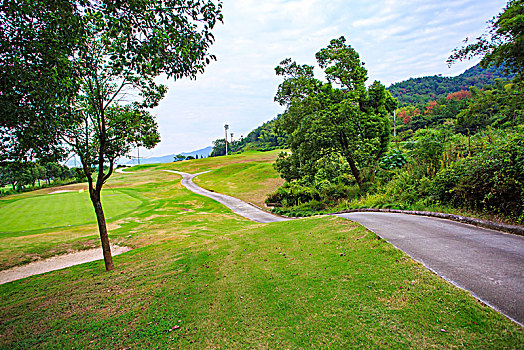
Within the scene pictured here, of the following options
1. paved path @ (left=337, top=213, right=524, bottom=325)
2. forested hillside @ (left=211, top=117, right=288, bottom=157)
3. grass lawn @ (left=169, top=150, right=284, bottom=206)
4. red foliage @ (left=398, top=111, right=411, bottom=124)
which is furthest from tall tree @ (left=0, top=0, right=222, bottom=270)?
forested hillside @ (left=211, top=117, right=288, bottom=157)

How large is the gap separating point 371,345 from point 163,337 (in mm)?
2719

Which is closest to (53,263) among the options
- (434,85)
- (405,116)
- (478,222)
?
(478,222)

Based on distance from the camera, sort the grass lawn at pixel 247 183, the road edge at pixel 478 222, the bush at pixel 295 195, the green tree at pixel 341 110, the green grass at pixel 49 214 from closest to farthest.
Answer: the road edge at pixel 478 222 → the green grass at pixel 49 214 → the green tree at pixel 341 110 → the bush at pixel 295 195 → the grass lawn at pixel 247 183

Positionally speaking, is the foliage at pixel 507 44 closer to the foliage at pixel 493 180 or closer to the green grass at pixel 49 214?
the foliage at pixel 493 180

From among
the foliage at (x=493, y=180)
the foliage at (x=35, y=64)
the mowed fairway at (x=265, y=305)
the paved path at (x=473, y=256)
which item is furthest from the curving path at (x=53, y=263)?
the foliage at (x=493, y=180)

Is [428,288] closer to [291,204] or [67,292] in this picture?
[67,292]

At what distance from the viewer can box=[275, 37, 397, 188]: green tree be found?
16.4 metres

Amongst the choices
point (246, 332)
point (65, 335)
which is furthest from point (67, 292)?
point (246, 332)

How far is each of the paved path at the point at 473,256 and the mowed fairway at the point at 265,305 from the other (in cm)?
32

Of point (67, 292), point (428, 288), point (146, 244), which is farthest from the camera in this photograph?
point (146, 244)

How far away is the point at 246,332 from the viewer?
11.2 ft

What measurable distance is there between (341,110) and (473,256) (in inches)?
503

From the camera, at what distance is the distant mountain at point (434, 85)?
8979cm

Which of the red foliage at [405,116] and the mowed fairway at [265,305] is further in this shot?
the red foliage at [405,116]
